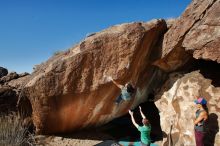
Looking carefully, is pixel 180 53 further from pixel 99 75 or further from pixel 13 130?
pixel 13 130

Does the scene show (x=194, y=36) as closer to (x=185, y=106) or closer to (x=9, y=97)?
(x=185, y=106)

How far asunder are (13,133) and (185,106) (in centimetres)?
471

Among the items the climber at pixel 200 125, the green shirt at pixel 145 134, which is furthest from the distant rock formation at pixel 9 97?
the climber at pixel 200 125

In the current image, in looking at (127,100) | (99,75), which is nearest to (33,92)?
(99,75)

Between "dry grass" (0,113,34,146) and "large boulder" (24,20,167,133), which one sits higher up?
"large boulder" (24,20,167,133)

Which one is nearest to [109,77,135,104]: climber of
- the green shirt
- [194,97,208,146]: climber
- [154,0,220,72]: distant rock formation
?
[154,0,220,72]: distant rock formation

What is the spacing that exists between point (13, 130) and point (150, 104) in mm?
5413

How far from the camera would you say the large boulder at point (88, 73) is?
28.7ft

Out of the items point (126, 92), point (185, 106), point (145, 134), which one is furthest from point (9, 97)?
point (185, 106)

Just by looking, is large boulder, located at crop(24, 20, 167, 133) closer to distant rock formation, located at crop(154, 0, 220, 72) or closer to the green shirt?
distant rock formation, located at crop(154, 0, 220, 72)

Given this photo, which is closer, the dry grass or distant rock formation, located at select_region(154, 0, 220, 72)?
distant rock formation, located at select_region(154, 0, 220, 72)

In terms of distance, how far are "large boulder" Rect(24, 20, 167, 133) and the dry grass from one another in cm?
59

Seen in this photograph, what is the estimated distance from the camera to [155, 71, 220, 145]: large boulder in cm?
785

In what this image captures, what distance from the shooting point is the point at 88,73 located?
8883mm
